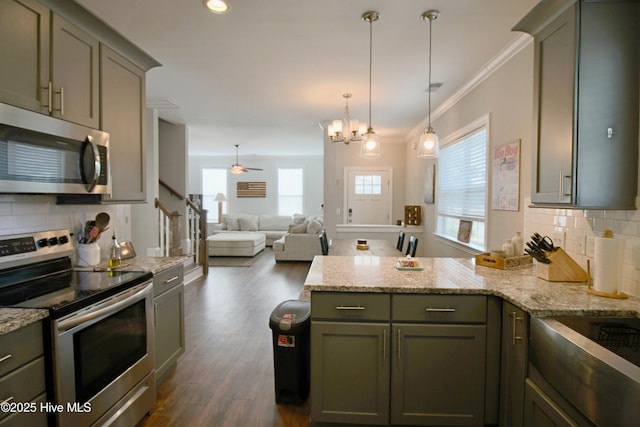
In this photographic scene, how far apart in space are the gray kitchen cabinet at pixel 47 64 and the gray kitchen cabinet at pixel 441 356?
207cm

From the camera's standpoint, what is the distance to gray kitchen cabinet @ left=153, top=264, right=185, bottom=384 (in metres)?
2.21

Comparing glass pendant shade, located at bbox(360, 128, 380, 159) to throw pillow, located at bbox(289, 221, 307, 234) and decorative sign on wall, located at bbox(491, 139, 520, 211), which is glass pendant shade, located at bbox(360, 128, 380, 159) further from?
throw pillow, located at bbox(289, 221, 307, 234)

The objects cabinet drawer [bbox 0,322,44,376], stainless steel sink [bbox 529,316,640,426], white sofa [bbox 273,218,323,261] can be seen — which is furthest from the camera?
white sofa [bbox 273,218,323,261]

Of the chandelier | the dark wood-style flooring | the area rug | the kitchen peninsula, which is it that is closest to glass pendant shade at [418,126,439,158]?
the chandelier

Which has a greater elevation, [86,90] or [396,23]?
[396,23]

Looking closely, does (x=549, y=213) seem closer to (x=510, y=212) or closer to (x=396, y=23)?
(x=510, y=212)

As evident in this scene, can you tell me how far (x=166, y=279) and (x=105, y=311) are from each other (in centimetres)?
67

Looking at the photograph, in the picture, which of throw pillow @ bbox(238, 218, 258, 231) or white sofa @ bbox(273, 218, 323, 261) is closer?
white sofa @ bbox(273, 218, 323, 261)

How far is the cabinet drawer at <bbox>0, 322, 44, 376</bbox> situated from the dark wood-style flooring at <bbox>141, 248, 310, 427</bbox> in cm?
100

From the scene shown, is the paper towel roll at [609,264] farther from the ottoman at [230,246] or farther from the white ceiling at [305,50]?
the ottoman at [230,246]

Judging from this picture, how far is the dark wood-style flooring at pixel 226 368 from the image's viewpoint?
206 centimetres

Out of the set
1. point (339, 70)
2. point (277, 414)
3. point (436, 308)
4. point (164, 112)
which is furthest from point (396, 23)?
point (164, 112)

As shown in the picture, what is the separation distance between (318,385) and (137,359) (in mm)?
1054

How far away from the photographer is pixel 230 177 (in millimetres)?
10180
